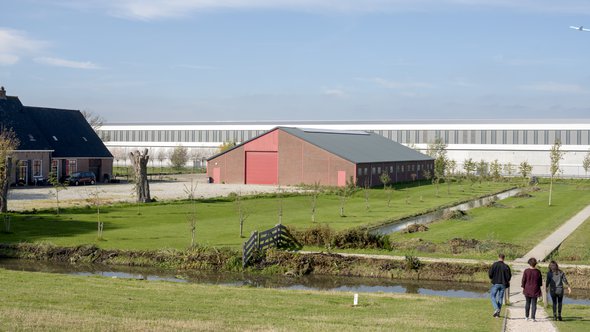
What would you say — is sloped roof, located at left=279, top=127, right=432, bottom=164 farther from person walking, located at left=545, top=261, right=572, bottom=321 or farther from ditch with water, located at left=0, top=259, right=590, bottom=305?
person walking, located at left=545, top=261, right=572, bottom=321

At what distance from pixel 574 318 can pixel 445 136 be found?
328ft

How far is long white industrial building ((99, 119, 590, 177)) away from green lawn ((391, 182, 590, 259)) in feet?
149

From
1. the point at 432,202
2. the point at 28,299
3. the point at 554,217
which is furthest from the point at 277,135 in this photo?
the point at 28,299

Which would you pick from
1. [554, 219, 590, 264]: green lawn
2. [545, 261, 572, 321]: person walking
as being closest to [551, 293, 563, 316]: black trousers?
[545, 261, 572, 321]: person walking

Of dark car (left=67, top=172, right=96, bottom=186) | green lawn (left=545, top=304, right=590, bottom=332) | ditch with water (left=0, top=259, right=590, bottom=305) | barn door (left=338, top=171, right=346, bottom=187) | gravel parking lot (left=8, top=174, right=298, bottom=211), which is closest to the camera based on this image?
green lawn (left=545, top=304, right=590, bottom=332)

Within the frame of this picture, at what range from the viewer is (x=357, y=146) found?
89.3 metres

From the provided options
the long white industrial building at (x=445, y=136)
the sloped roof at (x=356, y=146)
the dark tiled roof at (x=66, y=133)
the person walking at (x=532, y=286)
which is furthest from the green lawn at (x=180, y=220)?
the long white industrial building at (x=445, y=136)

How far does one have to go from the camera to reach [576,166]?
107 m

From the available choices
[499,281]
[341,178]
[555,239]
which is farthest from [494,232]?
[341,178]

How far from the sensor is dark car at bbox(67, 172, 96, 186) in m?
73.1

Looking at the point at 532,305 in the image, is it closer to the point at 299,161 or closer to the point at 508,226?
the point at 508,226

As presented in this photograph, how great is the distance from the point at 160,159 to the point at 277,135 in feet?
161

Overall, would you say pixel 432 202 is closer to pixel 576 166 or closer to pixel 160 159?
pixel 576 166

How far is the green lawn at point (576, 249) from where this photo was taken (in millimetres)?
30217
